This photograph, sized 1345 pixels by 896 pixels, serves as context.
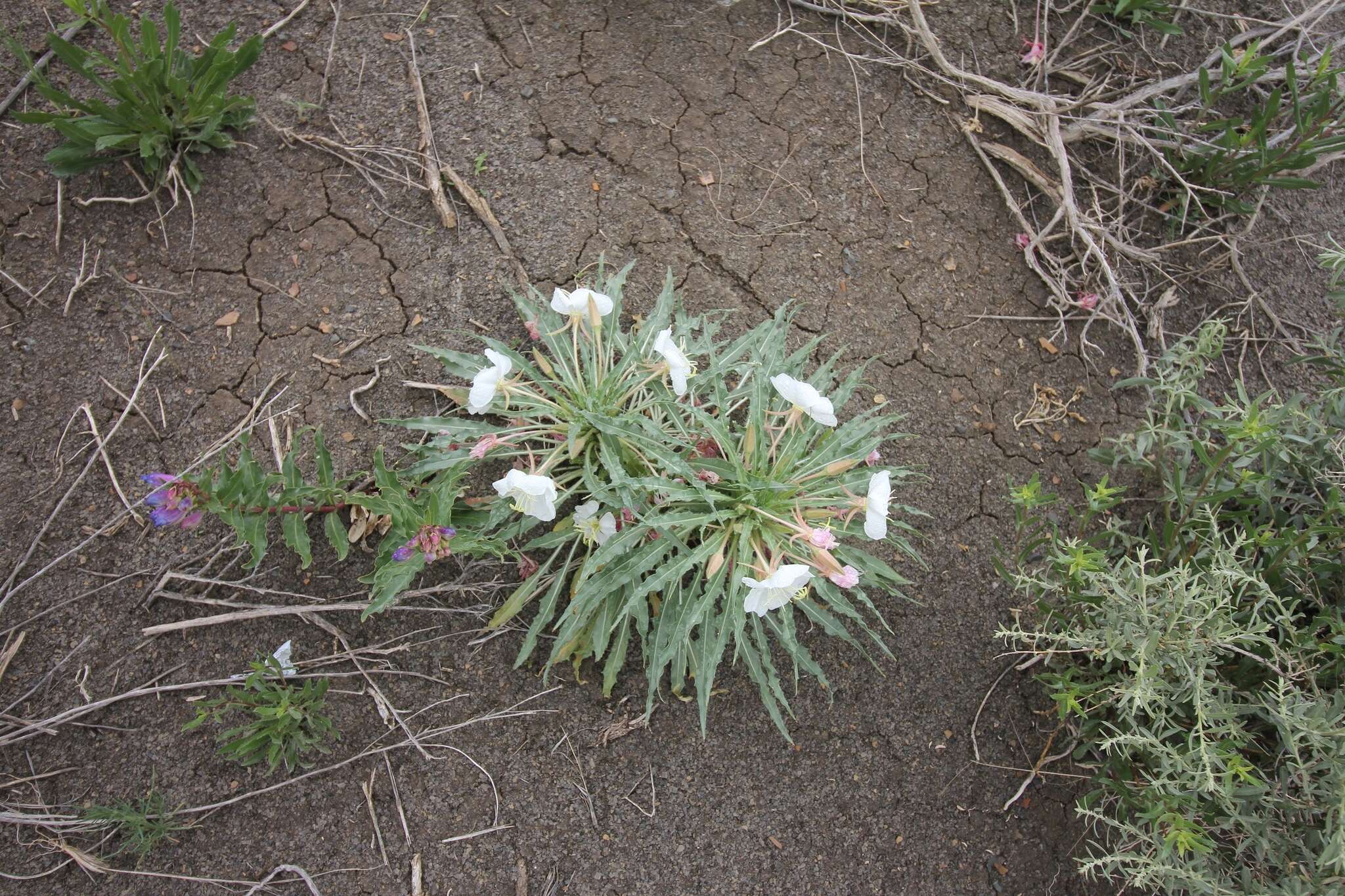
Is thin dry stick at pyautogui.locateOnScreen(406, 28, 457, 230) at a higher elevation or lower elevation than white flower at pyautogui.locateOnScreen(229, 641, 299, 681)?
higher

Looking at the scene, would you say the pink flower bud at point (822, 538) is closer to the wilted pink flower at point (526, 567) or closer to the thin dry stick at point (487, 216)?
the wilted pink flower at point (526, 567)

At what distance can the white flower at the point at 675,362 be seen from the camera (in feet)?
6.26

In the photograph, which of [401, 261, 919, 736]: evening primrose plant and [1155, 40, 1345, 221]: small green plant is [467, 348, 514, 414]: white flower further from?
[1155, 40, 1345, 221]: small green plant

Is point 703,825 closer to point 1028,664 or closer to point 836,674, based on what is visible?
point 836,674

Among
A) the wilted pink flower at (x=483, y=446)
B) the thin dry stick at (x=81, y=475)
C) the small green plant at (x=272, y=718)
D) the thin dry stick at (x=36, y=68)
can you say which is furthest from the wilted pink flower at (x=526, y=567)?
the thin dry stick at (x=36, y=68)

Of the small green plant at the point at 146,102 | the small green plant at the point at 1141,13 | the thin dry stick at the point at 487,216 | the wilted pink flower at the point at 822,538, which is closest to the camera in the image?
the wilted pink flower at the point at 822,538

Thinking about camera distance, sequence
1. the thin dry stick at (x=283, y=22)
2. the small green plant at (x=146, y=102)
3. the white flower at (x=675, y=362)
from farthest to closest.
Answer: the thin dry stick at (x=283, y=22) → the small green plant at (x=146, y=102) → the white flower at (x=675, y=362)

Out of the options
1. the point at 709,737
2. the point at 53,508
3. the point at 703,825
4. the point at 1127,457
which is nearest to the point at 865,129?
the point at 1127,457

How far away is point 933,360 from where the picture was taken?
2.81 metres

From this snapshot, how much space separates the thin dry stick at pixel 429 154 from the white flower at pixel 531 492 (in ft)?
3.56

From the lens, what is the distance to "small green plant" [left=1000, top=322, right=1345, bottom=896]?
76.9 inches

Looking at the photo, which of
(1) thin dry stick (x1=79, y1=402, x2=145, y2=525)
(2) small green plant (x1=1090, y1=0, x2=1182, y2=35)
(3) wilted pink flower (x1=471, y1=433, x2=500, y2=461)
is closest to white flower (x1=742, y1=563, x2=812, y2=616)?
(3) wilted pink flower (x1=471, y1=433, x2=500, y2=461)

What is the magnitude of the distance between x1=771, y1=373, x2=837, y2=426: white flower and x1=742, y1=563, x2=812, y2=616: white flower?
1.15ft

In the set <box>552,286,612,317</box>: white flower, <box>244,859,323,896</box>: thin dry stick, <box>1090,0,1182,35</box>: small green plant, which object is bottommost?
<box>244,859,323,896</box>: thin dry stick
